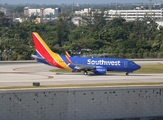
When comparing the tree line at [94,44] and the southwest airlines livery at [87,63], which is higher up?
the southwest airlines livery at [87,63]

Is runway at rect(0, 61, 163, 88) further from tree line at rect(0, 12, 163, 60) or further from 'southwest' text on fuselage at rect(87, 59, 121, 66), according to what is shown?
tree line at rect(0, 12, 163, 60)

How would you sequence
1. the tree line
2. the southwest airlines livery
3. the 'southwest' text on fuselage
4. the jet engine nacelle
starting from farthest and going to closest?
the tree line < the 'southwest' text on fuselage < the southwest airlines livery < the jet engine nacelle

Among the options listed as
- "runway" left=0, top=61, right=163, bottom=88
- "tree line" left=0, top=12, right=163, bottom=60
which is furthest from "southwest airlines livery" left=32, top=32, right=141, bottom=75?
"tree line" left=0, top=12, right=163, bottom=60

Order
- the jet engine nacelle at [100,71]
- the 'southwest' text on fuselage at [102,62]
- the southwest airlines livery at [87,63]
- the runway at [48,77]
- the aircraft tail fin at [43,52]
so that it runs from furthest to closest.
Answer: the aircraft tail fin at [43,52] → the 'southwest' text on fuselage at [102,62] → the southwest airlines livery at [87,63] → the jet engine nacelle at [100,71] → the runway at [48,77]

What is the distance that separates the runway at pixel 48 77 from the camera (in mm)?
70188

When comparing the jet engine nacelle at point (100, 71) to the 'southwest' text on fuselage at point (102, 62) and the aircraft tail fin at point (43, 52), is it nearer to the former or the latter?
the 'southwest' text on fuselage at point (102, 62)

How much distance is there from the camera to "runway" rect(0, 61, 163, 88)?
70188 millimetres

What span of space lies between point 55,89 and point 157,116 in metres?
11.2

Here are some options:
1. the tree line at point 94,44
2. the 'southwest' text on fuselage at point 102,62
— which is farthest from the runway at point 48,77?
the tree line at point 94,44

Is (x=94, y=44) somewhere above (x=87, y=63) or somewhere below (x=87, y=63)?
below

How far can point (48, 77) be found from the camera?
3086 inches

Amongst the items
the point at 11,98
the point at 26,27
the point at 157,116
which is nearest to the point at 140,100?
the point at 157,116

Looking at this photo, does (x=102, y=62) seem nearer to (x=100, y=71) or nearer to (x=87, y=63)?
(x=100, y=71)

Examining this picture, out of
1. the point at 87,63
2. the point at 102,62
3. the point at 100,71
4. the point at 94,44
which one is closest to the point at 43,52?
the point at 87,63
